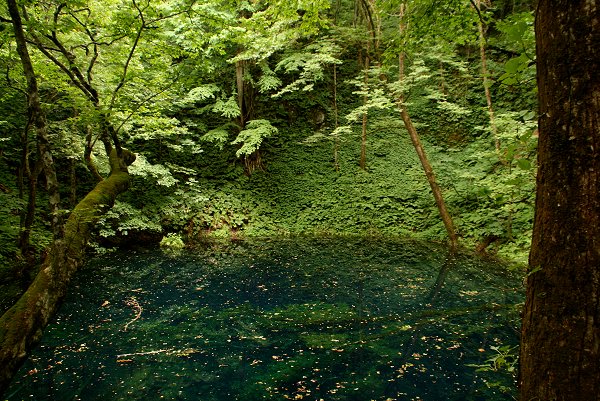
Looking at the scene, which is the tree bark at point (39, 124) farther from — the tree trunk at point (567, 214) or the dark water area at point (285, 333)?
the tree trunk at point (567, 214)

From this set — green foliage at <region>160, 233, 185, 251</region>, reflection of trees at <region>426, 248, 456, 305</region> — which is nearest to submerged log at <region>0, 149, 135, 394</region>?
reflection of trees at <region>426, 248, 456, 305</region>

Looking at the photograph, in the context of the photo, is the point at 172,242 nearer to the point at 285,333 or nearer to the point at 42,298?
the point at 285,333

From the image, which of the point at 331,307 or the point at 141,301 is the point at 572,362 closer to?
the point at 331,307

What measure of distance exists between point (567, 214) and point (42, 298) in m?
3.81

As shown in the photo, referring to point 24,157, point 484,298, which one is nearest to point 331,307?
point 484,298

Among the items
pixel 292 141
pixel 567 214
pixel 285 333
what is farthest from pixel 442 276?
pixel 292 141

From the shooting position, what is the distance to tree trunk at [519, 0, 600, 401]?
124 centimetres

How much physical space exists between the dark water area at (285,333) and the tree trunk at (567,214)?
98cm

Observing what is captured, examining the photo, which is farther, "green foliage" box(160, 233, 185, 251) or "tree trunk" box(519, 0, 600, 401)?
"green foliage" box(160, 233, 185, 251)

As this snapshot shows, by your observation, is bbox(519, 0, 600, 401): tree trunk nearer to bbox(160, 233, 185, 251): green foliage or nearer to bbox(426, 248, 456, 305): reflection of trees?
bbox(426, 248, 456, 305): reflection of trees

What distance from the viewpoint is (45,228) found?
11.2m

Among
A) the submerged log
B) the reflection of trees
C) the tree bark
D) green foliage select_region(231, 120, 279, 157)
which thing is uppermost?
green foliage select_region(231, 120, 279, 157)

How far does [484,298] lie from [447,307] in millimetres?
963

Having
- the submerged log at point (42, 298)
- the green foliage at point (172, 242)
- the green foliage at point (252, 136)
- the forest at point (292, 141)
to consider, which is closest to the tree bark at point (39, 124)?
the forest at point (292, 141)
